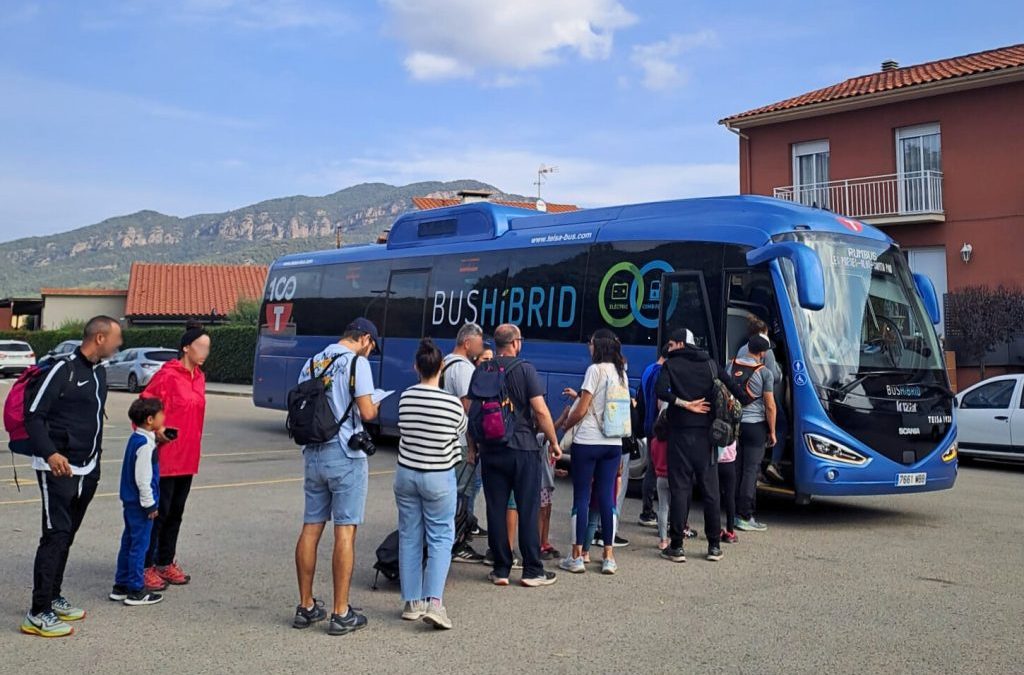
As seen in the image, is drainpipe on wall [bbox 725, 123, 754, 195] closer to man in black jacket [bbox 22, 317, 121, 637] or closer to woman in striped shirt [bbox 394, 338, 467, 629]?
woman in striped shirt [bbox 394, 338, 467, 629]

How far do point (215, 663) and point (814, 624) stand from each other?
136 inches

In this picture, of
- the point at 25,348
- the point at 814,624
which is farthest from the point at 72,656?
the point at 25,348

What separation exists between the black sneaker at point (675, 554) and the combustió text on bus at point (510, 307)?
4605 millimetres

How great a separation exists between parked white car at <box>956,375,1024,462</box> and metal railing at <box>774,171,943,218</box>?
422 inches

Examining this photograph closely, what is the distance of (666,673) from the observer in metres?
4.95

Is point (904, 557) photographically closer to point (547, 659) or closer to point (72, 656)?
point (547, 659)

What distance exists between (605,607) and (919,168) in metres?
22.9

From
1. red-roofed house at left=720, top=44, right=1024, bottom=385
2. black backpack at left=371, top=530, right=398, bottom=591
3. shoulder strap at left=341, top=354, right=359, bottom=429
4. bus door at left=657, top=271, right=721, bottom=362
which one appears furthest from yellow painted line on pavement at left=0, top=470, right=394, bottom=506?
red-roofed house at left=720, top=44, right=1024, bottom=385

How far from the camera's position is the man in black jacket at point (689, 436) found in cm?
758

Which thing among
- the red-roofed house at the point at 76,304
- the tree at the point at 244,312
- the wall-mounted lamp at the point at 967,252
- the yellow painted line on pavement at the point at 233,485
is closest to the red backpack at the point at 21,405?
the yellow painted line on pavement at the point at 233,485

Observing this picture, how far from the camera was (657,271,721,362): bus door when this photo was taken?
1007cm

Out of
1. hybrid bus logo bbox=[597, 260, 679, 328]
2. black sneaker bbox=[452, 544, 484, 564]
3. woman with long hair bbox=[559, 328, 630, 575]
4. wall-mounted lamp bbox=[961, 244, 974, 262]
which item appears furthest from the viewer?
wall-mounted lamp bbox=[961, 244, 974, 262]

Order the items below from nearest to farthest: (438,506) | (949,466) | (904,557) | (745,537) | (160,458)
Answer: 1. (438,506)
2. (160,458)
3. (904,557)
4. (745,537)
5. (949,466)

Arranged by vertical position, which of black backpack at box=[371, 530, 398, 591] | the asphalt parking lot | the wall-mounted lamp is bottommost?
the asphalt parking lot
